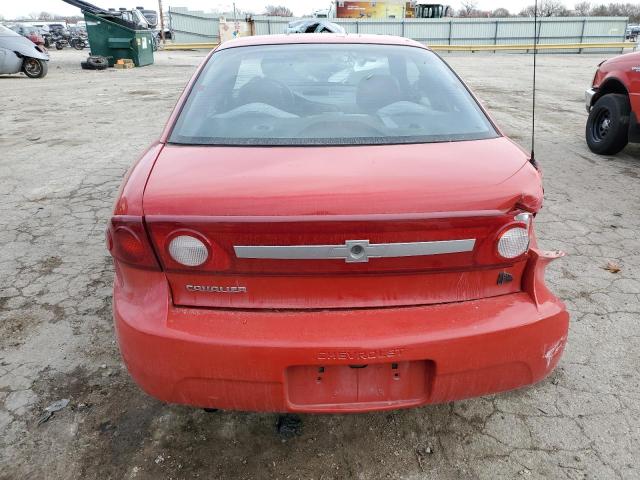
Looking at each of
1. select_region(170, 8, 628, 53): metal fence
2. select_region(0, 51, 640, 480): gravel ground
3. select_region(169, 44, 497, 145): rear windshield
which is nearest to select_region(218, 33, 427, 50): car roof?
select_region(169, 44, 497, 145): rear windshield

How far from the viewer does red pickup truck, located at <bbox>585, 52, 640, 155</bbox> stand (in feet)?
17.9

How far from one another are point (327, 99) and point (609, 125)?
16.3 feet

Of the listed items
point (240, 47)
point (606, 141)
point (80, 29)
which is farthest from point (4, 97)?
point (80, 29)

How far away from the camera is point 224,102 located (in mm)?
2277

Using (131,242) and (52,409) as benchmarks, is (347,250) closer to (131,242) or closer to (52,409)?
(131,242)

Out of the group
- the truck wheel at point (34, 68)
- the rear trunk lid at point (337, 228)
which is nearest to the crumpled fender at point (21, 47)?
the truck wheel at point (34, 68)

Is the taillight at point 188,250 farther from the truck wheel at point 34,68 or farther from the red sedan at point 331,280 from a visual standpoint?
the truck wheel at point 34,68

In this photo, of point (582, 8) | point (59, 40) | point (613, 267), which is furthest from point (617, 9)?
point (613, 267)

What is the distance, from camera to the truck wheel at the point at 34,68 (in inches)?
564

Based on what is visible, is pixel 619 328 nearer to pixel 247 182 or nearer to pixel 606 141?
pixel 247 182

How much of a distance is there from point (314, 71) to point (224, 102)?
538mm

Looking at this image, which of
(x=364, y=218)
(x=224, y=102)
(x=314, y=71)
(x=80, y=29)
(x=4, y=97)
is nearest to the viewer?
(x=364, y=218)

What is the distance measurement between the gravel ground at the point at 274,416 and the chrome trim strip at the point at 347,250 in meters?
0.87

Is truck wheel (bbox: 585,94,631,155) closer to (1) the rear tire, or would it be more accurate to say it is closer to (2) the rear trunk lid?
(2) the rear trunk lid
